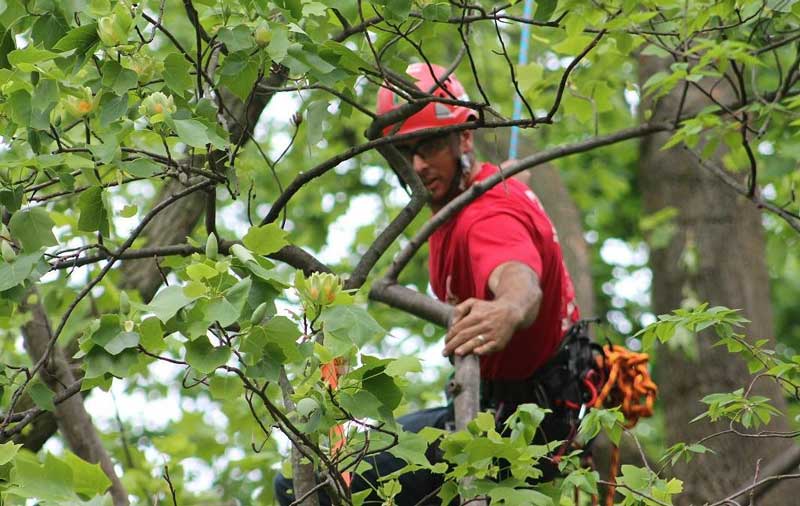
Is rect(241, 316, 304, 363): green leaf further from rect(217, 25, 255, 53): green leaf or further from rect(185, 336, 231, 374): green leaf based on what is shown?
rect(217, 25, 255, 53): green leaf

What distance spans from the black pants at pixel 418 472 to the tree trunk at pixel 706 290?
196 cm

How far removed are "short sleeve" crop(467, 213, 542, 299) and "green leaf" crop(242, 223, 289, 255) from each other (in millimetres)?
1471

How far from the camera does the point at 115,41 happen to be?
2.33m

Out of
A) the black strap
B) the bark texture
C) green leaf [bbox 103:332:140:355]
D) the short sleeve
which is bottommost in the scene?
green leaf [bbox 103:332:140:355]

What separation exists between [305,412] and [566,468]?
0.88m

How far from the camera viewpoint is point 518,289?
355cm

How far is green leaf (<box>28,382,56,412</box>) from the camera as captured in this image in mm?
2588

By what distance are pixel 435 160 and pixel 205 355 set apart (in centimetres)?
223

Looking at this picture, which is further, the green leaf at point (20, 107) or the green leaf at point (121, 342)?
the green leaf at point (20, 107)

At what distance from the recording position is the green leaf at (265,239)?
7.39ft

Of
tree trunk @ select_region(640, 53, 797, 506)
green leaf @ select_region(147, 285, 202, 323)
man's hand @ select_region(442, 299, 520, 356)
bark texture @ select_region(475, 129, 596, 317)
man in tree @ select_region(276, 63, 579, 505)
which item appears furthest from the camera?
bark texture @ select_region(475, 129, 596, 317)

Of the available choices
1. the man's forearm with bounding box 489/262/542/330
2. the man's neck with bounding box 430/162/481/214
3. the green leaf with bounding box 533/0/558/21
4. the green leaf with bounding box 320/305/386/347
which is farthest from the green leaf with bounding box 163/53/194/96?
the man's neck with bounding box 430/162/481/214

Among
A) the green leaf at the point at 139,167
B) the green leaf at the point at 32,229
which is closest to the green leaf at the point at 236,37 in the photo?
the green leaf at the point at 139,167

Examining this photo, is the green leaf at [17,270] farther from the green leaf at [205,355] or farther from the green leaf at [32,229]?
the green leaf at [205,355]
